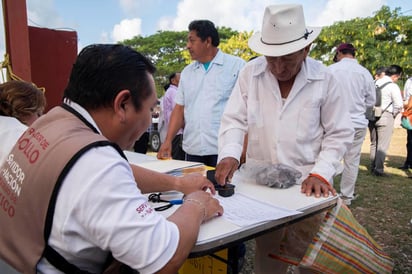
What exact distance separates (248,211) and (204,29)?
6.68 ft

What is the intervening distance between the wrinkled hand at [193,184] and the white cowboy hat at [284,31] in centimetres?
71

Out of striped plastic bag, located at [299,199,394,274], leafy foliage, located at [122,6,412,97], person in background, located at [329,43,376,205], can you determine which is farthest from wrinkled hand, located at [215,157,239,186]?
leafy foliage, located at [122,6,412,97]

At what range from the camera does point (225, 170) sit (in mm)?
1703

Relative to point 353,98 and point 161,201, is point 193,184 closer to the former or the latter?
point 161,201

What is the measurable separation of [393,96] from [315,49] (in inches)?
507

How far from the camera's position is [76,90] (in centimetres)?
100

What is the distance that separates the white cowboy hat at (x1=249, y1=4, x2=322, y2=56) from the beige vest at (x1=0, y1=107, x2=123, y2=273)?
3.70ft

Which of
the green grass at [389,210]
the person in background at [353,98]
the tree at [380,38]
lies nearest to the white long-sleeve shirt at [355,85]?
the person in background at [353,98]

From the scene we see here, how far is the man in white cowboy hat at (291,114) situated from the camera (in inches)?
69.0

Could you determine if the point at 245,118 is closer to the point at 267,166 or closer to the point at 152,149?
the point at 267,166

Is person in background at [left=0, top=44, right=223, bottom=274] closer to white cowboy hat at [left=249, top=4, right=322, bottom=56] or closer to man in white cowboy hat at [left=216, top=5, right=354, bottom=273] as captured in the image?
man in white cowboy hat at [left=216, top=5, right=354, bottom=273]

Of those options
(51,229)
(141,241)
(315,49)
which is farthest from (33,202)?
(315,49)

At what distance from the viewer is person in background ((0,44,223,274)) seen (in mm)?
831

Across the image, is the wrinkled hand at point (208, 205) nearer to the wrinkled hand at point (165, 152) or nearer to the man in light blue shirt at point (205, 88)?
the wrinkled hand at point (165, 152)
